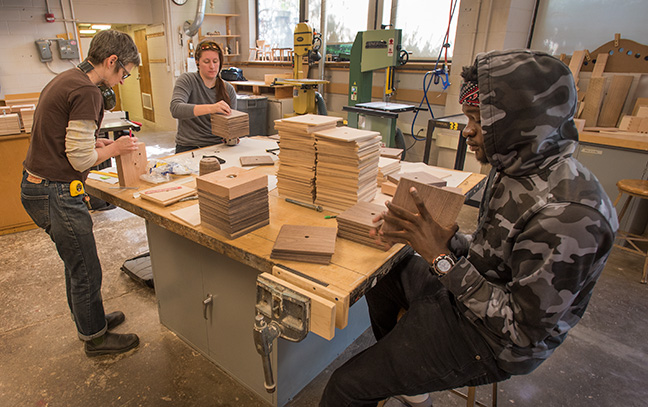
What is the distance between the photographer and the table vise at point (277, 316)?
1.05 meters

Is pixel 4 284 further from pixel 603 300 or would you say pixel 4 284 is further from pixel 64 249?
pixel 603 300

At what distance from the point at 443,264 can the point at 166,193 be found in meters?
1.26

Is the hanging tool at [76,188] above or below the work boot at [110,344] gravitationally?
above

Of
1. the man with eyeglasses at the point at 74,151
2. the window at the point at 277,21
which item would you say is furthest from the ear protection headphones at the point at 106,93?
the window at the point at 277,21

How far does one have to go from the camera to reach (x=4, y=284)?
8.36 feet

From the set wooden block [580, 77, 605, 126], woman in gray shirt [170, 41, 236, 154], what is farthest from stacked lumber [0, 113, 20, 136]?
wooden block [580, 77, 605, 126]

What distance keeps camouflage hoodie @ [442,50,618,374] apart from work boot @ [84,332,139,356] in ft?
5.81

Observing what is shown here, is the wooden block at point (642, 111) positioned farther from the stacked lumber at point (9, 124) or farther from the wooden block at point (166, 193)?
the stacked lumber at point (9, 124)

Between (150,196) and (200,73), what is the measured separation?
1.48 metres

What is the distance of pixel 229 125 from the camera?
2.62 meters

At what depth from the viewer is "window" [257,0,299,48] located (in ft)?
21.5

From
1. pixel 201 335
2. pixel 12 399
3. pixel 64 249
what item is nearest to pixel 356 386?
pixel 201 335

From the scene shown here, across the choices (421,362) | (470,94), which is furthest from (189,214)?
(470,94)

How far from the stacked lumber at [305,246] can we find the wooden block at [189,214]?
0.38m
